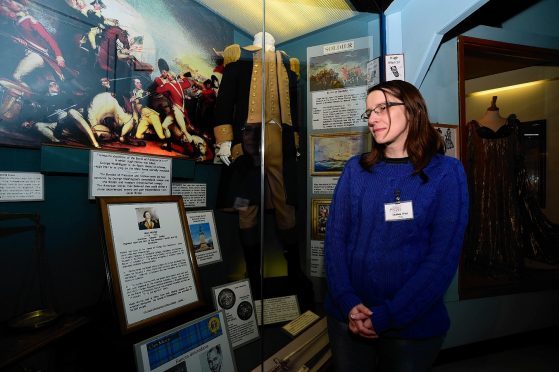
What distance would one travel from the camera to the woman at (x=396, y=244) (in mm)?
1024

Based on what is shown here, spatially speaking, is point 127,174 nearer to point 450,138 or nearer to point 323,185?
point 323,185

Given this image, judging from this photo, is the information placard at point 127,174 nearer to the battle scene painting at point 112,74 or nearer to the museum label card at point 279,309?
the battle scene painting at point 112,74

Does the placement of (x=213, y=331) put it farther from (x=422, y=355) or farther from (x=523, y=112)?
(x=523, y=112)

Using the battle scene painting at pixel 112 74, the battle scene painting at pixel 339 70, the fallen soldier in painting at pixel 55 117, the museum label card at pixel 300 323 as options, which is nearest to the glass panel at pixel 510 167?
the battle scene painting at pixel 339 70

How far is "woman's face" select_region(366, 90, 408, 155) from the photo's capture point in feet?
3.76

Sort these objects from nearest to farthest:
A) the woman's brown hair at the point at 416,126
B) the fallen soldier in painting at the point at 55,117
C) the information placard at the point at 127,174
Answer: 1. the woman's brown hair at the point at 416,126
2. the fallen soldier in painting at the point at 55,117
3. the information placard at the point at 127,174

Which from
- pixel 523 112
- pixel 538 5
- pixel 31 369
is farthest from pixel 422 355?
pixel 538 5

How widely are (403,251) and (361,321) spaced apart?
28 centimetres

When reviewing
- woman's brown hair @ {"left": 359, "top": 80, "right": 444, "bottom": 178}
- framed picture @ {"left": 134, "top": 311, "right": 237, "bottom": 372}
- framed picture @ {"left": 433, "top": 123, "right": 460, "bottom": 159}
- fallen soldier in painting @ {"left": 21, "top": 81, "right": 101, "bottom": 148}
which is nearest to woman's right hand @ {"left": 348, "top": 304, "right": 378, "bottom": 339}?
woman's brown hair @ {"left": 359, "top": 80, "right": 444, "bottom": 178}

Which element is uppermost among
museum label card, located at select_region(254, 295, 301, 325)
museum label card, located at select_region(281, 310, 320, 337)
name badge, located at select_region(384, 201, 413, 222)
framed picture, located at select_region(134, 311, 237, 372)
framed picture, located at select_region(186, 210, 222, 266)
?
name badge, located at select_region(384, 201, 413, 222)

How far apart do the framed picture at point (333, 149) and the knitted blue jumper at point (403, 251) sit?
1137 mm

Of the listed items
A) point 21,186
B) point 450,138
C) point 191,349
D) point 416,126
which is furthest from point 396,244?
point 450,138

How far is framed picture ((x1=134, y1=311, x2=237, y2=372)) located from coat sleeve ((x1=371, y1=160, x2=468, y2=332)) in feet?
2.61

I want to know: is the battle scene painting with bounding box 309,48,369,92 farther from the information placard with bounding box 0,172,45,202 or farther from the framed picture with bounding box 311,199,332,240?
the information placard with bounding box 0,172,45,202
